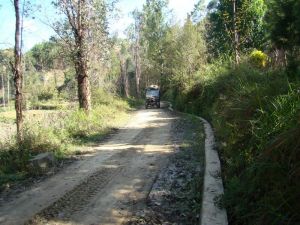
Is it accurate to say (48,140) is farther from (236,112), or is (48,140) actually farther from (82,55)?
(82,55)

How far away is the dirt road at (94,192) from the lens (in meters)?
5.88

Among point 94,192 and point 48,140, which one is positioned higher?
point 48,140

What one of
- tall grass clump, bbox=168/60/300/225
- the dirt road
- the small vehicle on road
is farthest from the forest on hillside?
the small vehicle on road

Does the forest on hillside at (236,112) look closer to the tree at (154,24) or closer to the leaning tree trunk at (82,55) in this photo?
the leaning tree trunk at (82,55)

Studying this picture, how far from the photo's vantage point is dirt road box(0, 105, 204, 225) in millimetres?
5877

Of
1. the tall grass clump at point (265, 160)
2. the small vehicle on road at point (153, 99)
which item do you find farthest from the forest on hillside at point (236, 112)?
the small vehicle on road at point (153, 99)

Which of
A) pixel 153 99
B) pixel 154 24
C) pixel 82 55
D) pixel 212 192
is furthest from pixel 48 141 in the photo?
pixel 154 24

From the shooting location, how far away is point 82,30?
19406 millimetres

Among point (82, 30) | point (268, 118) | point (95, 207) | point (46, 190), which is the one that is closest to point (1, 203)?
point (46, 190)

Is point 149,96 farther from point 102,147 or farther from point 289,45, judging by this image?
point 289,45

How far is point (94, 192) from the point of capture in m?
7.06

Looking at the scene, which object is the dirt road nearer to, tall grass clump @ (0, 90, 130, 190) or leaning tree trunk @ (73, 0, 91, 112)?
tall grass clump @ (0, 90, 130, 190)

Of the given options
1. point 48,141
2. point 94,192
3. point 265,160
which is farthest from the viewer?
point 48,141

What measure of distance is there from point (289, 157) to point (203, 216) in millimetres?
1538
